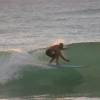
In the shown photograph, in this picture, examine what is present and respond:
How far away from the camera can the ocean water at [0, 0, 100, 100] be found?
8.10 meters

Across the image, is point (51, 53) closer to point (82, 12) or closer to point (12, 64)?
point (12, 64)

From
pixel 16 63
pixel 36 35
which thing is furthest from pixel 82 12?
pixel 16 63

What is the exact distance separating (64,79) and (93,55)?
1.46 meters

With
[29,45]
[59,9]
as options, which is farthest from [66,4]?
[29,45]

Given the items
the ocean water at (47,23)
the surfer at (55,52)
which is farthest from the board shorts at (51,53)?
the ocean water at (47,23)

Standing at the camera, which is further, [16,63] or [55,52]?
[55,52]

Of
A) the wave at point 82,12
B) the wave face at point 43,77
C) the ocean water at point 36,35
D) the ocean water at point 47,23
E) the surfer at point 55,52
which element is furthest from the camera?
the wave at point 82,12

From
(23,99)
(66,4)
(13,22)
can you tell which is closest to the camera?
(23,99)

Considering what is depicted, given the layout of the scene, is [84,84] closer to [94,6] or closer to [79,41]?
[79,41]

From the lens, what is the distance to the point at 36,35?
14453mm

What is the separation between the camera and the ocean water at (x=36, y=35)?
8.10 m

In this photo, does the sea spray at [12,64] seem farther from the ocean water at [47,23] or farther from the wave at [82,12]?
the wave at [82,12]

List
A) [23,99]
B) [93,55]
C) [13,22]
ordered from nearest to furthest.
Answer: [23,99]
[93,55]
[13,22]

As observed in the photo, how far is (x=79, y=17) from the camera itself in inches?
727
